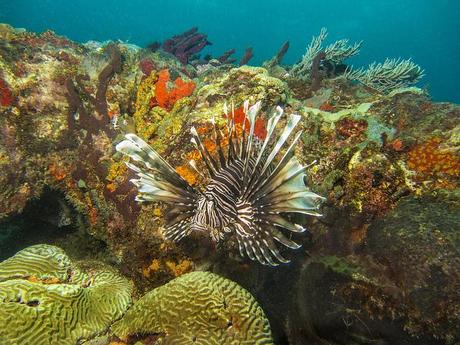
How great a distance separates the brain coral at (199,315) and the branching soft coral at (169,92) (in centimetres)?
289

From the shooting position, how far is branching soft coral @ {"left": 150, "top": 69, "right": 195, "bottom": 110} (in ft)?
16.4

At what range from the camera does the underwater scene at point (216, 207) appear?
8.45 feet

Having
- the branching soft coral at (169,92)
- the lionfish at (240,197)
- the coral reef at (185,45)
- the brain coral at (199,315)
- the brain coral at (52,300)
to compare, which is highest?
the coral reef at (185,45)

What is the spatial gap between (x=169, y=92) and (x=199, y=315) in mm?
3384

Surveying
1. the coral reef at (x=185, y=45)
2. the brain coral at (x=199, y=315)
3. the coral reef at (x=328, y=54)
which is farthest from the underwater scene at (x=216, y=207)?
the coral reef at (x=185, y=45)

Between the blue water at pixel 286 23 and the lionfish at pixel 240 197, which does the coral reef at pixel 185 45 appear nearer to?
the lionfish at pixel 240 197

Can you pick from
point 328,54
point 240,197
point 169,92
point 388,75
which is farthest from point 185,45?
point 240,197

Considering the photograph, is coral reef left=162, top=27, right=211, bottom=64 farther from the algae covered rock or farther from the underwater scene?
the algae covered rock

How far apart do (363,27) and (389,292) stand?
111272mm

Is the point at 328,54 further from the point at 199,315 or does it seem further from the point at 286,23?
the point at 286,23

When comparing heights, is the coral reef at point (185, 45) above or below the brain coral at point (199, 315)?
above

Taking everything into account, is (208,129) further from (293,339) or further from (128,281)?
(293,339)

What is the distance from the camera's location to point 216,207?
2629 millimetres

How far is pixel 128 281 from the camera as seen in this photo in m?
3.74
